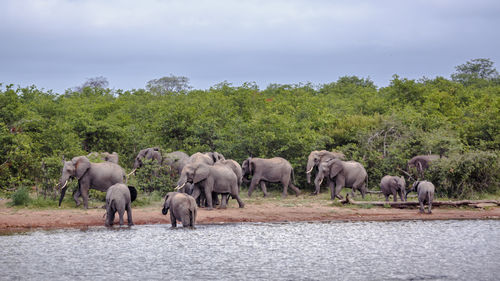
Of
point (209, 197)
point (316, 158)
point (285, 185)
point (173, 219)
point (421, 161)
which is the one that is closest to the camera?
point (173, 219)

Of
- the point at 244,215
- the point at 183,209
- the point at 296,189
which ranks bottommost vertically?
the point at 244,215

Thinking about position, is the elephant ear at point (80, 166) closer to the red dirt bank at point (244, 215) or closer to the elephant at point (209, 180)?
the red dirt bank at point (244, 215)

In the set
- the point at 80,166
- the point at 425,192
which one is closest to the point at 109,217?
the point at 80,166

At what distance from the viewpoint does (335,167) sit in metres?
23.3

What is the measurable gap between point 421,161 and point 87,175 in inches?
497

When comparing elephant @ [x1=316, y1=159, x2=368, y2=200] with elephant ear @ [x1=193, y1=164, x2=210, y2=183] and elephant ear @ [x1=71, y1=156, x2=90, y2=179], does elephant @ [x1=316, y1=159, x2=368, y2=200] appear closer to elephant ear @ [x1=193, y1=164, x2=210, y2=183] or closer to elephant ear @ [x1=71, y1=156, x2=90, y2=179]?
elephant ear @ [x1=193, y1=164, x2=210, y2=183]

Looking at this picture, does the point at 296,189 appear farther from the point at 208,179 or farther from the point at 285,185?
the point at 208,179

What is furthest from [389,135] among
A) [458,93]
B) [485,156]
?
[458,93]

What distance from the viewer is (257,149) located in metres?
27.0

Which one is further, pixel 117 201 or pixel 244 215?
pixel 244 215

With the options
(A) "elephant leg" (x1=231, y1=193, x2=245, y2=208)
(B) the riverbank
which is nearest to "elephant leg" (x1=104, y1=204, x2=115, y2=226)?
(B) the riverbank

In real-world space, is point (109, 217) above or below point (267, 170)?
below

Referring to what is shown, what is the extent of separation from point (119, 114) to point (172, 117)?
22.8ft

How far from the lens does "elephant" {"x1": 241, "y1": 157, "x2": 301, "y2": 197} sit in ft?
80.9
